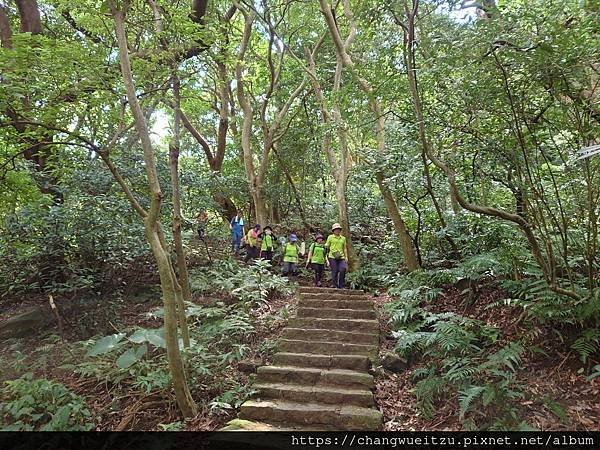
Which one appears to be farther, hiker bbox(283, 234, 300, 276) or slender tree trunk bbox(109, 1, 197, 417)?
hiker bbox(283, 234, 300, 276)

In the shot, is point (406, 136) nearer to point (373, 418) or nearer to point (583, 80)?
point (583, 80)

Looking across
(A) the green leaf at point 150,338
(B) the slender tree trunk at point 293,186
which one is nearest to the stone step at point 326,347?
(A) the green leaf at point 150,338

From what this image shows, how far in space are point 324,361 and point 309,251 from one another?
427cm

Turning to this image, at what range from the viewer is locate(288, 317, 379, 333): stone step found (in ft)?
23.0

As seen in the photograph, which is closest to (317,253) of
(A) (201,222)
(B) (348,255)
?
(B) (348,255)

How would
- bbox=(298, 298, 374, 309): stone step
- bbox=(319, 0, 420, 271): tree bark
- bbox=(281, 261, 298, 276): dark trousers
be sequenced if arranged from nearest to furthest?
bbox=(298, 298, 374, 309): stone step, bbox=(319, 0, 420, 271): tree bark, bbox=(281, 261, 298, 276): dark trousers

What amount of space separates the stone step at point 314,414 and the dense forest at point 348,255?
0.04m

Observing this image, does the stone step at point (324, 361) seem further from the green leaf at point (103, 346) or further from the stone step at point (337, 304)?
the green leaf at point (103, 346)

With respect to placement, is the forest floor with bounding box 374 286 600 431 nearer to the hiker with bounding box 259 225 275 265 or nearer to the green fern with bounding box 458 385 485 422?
the green fern with bounding box 458 385 485 422

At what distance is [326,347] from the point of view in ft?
21.4

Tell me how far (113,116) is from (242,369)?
5499 millimetres

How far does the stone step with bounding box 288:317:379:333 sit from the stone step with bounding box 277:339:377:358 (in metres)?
0.55

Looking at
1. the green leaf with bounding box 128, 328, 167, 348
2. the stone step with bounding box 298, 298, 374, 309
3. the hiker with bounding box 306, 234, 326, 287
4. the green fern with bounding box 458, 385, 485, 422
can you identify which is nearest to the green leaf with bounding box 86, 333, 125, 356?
the green leaf with bounding box 128, 328, 167, 348

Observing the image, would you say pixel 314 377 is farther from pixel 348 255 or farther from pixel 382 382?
pixel 348 255
